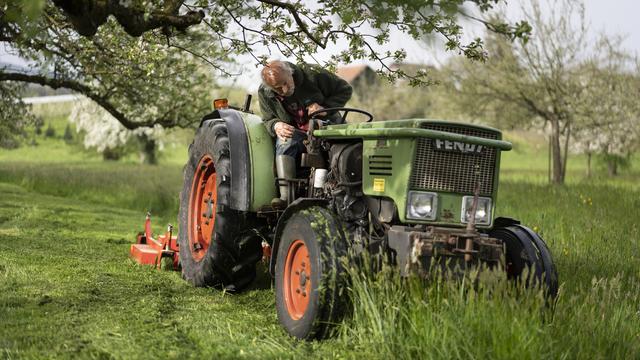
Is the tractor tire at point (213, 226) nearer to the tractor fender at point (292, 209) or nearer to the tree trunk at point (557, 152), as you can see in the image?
the tractor fender at point (292, 209)

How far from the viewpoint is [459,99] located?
21109 millimetres

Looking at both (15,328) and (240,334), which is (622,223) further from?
(15,328)

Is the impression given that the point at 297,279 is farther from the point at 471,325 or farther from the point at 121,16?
the point at 121,16

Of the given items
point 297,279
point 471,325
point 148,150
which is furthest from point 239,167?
point 148,150

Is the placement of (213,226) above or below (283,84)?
below

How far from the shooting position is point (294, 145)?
16.8 feet

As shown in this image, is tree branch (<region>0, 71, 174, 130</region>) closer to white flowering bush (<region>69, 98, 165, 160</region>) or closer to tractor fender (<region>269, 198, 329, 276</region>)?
tractor fender (<region>269, 198, 329, 276</region>)

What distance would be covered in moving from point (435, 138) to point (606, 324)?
4.35 feet

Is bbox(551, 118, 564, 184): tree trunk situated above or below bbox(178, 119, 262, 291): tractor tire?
above

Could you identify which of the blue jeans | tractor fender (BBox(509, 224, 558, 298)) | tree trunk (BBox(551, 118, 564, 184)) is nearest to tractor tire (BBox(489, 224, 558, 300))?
tractor fender (BBox(509, 224, 558, 298))

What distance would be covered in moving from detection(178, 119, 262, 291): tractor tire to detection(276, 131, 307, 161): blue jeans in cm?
48

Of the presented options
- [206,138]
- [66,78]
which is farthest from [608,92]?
[206,138]

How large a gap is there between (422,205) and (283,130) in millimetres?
1415

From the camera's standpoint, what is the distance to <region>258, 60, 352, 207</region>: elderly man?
5.11 m
